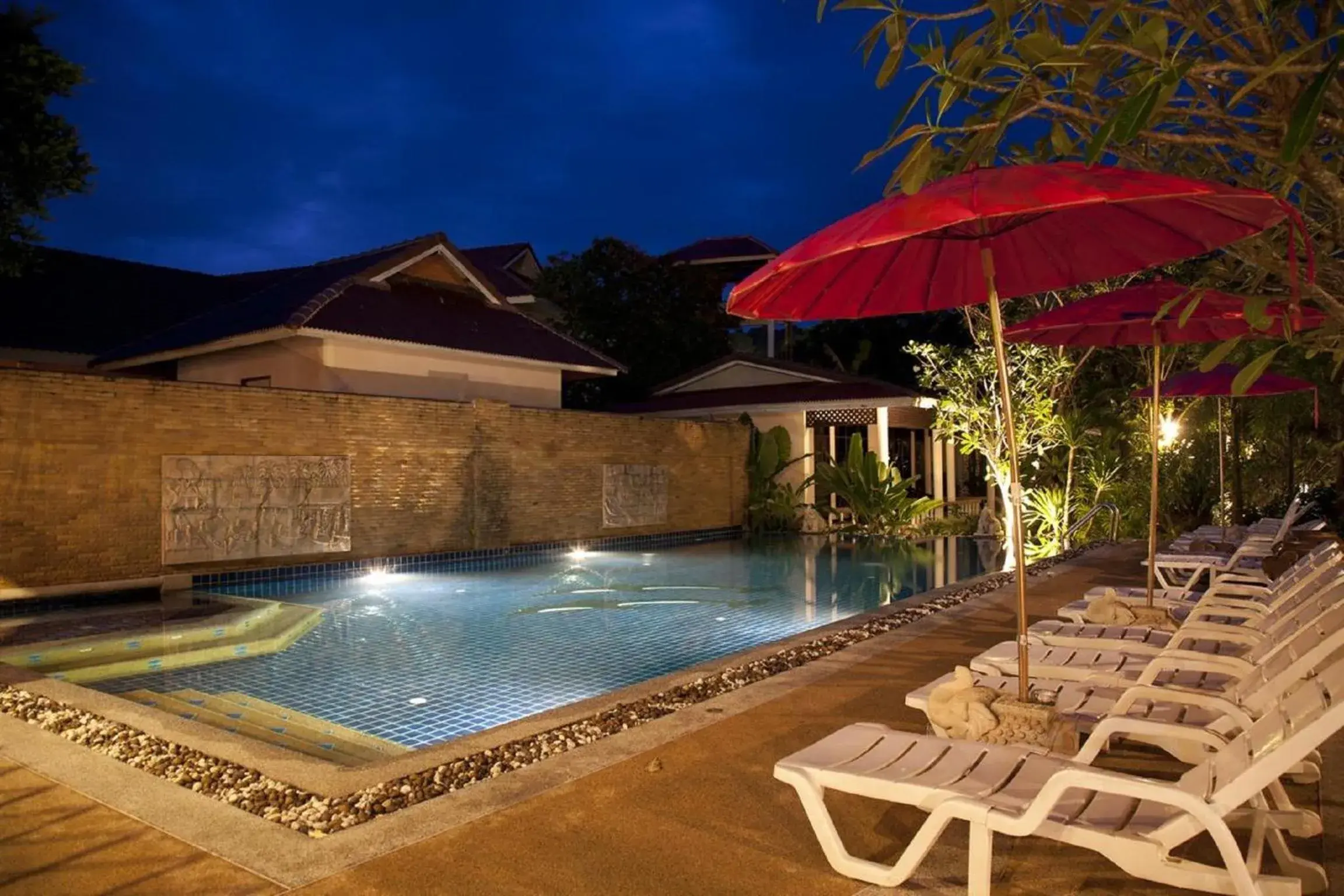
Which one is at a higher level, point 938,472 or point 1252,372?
point 1252,372

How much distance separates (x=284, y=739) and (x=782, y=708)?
10.3 feet

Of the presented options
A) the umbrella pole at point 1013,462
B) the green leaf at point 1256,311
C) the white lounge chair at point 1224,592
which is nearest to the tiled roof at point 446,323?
the white lounge chair at point 1224,592

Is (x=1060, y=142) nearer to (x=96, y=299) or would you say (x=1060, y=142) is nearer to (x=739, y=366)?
(x=739, y=366)

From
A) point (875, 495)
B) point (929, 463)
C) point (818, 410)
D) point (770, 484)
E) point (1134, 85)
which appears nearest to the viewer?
point (1134, 85)

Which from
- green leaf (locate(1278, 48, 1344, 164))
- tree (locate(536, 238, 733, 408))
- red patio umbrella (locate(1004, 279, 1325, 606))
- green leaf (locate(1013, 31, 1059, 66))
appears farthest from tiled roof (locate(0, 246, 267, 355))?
green leaf (locate(1278, 48, 1344, 164))

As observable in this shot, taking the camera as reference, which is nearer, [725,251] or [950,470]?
[950,470]

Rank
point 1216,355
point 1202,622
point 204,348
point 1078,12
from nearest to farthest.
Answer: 1. point 1216,355
2. point 1078,12
3. point 1202,622
4. point 204,348

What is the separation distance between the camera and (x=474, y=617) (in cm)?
1025

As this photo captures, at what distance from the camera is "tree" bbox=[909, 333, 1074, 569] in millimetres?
13242

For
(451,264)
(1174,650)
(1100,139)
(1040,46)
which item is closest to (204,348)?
(451,264)

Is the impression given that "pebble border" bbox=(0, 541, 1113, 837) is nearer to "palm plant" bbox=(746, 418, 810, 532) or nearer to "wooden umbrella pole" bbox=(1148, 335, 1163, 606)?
"wooden umbrella pole" bbox=(1148, 335, 1163, 606)

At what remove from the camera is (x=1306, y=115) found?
5.40 ft

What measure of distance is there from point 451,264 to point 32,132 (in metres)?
8.55

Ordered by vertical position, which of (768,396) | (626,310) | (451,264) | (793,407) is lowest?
(793,407)
